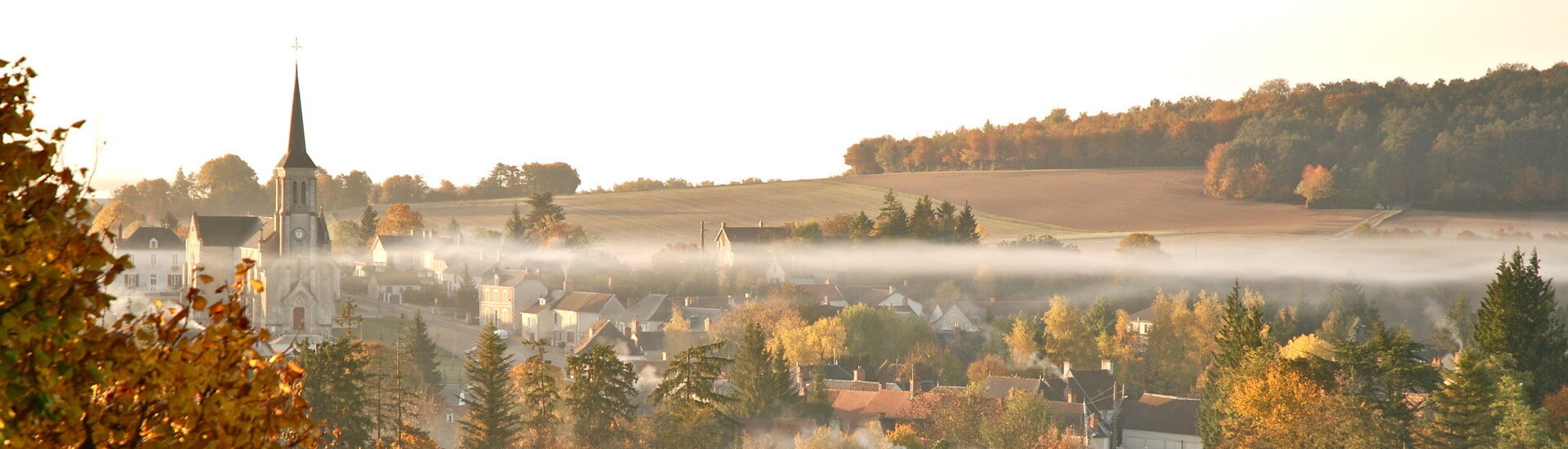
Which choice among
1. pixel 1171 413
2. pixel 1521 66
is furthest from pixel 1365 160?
pixel 1171 413

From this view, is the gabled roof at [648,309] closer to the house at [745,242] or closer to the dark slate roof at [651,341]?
the dark slate roof at [651,341]

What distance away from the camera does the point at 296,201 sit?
79.1 metres

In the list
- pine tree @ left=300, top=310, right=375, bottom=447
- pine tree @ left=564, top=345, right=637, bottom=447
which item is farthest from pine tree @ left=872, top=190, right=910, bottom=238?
pine tree @ left=300, top=310, right=375, bottom=447

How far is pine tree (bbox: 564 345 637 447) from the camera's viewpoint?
4352cm

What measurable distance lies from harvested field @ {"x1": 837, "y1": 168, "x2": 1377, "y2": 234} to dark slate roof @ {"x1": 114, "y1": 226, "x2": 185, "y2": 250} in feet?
169

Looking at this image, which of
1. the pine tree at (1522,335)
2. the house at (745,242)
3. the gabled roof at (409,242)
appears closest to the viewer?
the pine tree at (1522,335)

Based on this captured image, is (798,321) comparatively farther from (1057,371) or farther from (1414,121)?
(1414,121)

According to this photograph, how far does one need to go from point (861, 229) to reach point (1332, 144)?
136 feet

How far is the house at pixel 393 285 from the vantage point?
89.8 meters

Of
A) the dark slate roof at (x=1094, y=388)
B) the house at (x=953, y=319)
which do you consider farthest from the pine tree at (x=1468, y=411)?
the house at (x=953, y=319)

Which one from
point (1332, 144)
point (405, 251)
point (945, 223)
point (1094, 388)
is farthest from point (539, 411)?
point (1332, 144)

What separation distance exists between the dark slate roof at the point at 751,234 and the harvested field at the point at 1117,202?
16.8 metres

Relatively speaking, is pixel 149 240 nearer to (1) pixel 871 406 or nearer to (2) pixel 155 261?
(2) pixel 155 261

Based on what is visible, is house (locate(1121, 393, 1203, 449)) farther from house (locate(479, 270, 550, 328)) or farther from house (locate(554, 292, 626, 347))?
house (locate(479, 270, 550, 328))
